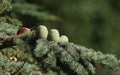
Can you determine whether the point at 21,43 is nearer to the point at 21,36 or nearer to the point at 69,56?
the point at 21,36

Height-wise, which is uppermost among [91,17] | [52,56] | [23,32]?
[91,17]

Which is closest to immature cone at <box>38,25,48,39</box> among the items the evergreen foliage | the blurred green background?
the evergreen foliage

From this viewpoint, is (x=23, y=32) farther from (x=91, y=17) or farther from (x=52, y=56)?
(x=91, y=17)

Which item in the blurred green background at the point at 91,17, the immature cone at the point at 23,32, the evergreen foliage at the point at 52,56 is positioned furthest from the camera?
the blurred green background at the point at 91,17

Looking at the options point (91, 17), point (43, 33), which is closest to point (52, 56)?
point (43, 33)

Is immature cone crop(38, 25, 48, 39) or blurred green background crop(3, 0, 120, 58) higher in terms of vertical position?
blurred green background crop(3, 0, 120, 58)

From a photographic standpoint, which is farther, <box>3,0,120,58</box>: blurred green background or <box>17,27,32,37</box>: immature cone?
<box>3,0,120,58</box>: blurred green background

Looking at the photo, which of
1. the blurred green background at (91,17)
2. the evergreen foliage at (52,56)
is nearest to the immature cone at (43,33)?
the evergreen foliage at (52,56)

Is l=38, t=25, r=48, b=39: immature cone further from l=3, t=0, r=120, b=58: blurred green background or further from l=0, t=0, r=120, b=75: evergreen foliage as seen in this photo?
l=3, t=0, r=120, b=58: blurred green background

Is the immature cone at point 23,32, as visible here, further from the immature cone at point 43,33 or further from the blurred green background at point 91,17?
the blurred green background at point 91,17

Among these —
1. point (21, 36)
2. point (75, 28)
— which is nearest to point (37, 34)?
point (21, 36)

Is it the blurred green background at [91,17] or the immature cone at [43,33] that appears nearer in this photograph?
the immature cone at [43,33]
